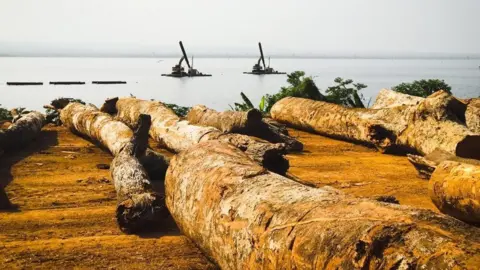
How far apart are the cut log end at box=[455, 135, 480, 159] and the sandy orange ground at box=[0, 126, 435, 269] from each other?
620mm

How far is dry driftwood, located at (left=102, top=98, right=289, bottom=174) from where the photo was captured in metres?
6.11

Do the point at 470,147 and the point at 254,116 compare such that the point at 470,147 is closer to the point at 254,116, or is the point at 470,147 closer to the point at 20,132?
the point at 254,116

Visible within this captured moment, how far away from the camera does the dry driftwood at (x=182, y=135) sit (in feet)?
20.0

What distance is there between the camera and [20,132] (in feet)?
28.9

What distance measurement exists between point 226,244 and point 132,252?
985 millimetres

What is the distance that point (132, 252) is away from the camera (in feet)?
14.4

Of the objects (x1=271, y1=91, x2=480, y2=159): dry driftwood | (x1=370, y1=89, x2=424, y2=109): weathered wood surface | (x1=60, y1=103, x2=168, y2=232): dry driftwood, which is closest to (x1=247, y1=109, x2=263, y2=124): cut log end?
(x1=60, y1=103, x2=168, y2=232): dry driftwood

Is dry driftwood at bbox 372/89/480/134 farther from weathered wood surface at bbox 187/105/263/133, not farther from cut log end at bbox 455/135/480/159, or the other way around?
weathered wood surface at bbox 187/105/263/133

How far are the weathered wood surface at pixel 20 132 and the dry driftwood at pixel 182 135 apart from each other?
1.49m

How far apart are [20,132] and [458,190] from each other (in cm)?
675

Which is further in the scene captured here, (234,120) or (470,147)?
(234,120)

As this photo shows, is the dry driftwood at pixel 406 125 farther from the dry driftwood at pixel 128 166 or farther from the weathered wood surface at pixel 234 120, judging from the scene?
the dry driftwood at pixel 128 166

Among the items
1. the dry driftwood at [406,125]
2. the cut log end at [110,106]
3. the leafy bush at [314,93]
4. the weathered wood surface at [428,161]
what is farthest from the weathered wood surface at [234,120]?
the leafy bush at [314,93]

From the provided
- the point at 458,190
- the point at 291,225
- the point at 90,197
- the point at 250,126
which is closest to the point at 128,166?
the point at 90,197
